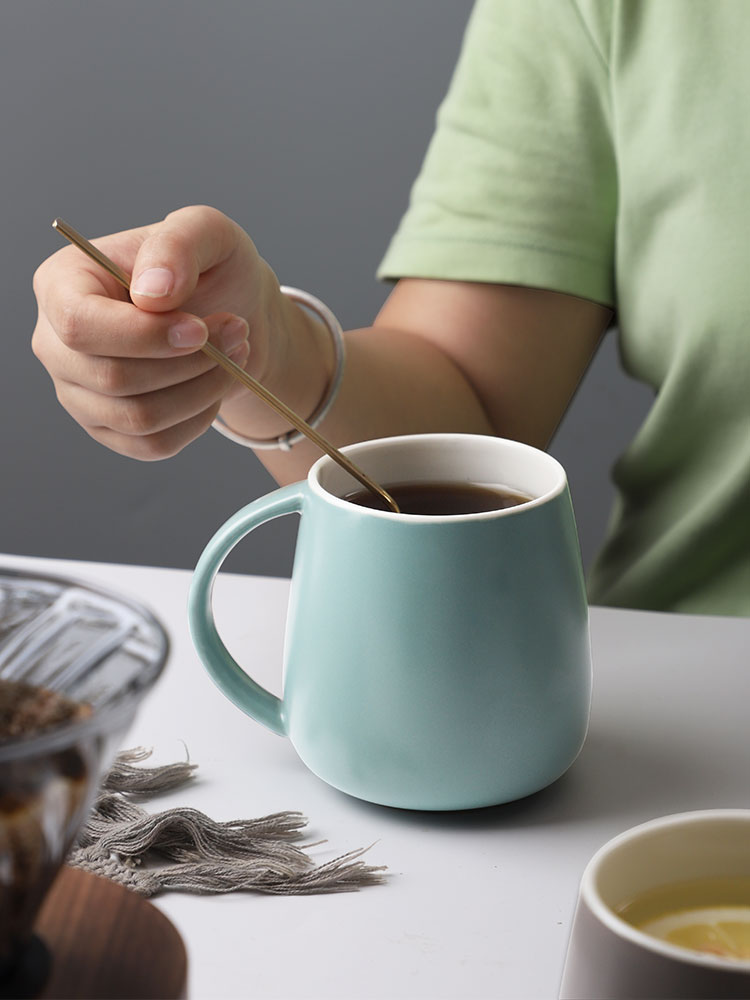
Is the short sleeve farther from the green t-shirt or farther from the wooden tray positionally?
the wooden tray

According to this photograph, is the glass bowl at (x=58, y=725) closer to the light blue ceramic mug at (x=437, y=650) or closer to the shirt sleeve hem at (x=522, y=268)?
the light blue ceramic mug at (x=437, y=650)

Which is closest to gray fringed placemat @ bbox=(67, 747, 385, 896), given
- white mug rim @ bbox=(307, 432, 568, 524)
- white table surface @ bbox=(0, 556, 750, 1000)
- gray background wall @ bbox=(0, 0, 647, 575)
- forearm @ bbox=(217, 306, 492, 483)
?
white table surface @ bbox=(0, 556, 750, 1000)

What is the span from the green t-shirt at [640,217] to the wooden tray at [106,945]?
46 cm

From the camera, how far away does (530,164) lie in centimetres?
74

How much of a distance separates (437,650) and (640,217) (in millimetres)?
402

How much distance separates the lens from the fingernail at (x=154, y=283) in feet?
1.50

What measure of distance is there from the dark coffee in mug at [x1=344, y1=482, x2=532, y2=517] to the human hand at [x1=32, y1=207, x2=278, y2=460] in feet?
0.29

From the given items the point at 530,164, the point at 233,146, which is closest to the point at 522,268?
the point at 530,164

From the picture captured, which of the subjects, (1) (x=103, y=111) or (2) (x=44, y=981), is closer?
(2) (x=44, y=981)

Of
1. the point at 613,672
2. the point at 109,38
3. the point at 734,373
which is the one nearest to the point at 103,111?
the point at 109,38

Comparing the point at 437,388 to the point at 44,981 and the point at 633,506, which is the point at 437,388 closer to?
the point at 633,506

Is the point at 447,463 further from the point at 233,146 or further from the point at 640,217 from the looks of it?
the point at 233,146

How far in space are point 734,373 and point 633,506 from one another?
114 millimetres

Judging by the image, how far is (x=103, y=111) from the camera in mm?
1481
